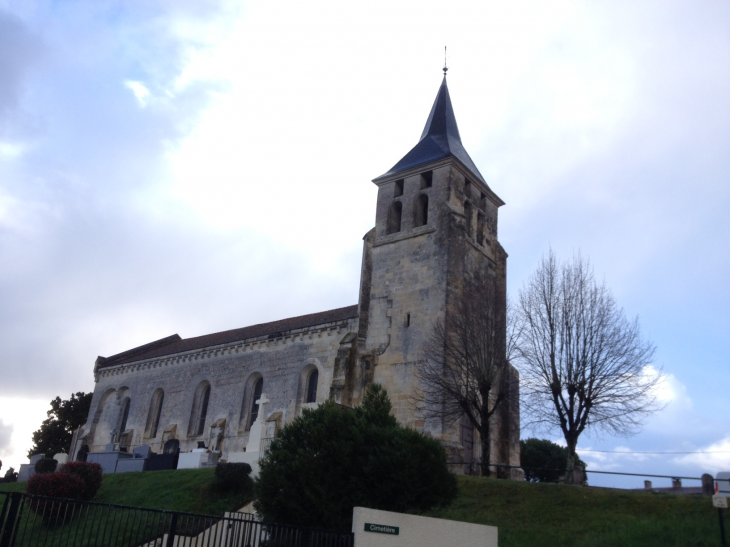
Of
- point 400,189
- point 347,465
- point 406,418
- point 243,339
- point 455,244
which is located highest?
point 400,189

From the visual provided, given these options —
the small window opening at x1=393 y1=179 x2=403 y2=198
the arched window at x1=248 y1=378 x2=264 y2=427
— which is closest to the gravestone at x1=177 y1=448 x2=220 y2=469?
the arched window at x1=248 y1=378 x2=264 y2=427

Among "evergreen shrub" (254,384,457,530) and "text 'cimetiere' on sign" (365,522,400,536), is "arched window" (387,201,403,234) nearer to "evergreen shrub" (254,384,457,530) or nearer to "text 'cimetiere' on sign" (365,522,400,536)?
"evergreen shrub" (254,384,457,530)

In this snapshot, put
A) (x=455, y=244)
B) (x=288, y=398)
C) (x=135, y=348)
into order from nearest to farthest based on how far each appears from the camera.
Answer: (x=455, y=244) → (x=288, y=398) → (x=135, y=348)

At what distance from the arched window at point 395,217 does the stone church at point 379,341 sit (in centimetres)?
5

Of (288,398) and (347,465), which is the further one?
(288,398)

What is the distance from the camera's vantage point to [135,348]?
4250 cm

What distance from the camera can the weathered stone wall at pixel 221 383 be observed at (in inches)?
1172

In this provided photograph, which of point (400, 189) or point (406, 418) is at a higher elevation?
point (400, 189)

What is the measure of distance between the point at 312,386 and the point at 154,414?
39.8 ft

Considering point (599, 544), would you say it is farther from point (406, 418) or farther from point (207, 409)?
point (207, 409)

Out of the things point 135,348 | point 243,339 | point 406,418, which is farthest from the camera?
point 135,348

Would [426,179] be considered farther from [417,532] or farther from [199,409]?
[417,532]

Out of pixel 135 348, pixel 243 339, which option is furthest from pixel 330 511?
pixel 135 348

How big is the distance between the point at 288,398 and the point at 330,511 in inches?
638
